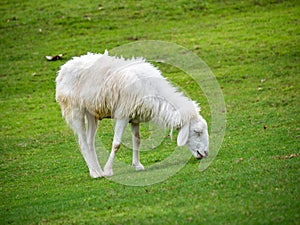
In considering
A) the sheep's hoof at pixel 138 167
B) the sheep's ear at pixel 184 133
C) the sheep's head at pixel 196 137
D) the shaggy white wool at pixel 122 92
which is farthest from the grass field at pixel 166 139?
the shaggy white wool at pixel 122 92

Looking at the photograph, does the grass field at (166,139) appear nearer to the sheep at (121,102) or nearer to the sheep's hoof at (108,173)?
the sheep's hoof at (108,173)

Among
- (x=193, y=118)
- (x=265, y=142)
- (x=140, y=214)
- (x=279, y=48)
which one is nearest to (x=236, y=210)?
(x=140, y=214)

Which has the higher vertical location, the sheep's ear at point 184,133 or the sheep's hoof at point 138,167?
the sheep's ear at point 184,133

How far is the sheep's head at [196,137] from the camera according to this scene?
9625mm

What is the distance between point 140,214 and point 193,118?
2688mm

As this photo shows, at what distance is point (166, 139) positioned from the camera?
12.6m

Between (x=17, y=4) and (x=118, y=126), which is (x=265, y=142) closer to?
(x=118, y=126)

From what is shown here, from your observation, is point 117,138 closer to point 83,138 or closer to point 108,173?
point 108,173

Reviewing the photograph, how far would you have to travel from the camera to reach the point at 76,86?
10.0m

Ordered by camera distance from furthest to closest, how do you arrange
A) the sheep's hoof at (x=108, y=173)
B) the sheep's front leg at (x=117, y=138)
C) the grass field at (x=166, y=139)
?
the sheep's hoof at (x=108, y=173), the sheep's front leg at (x=117, y=138), the grass field at (x=166, y=139)

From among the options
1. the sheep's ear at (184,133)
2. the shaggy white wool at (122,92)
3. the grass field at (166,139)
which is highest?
the shaggy white wool at (122,92)

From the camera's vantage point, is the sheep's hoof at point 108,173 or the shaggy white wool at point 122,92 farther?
the sheep's hoof at point 108,173

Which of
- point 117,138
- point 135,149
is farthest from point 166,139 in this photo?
point 117,138

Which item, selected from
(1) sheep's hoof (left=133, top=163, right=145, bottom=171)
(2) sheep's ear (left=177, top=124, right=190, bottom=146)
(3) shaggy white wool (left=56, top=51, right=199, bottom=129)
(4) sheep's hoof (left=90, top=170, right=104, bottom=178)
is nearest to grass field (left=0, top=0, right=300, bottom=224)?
(4) sheep's hoof (left=90, top=170, right=104, bottom=178)
